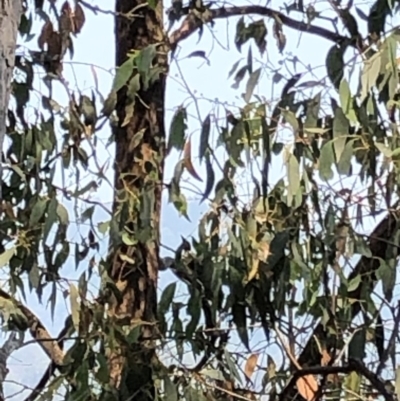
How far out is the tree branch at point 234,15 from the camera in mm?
1598

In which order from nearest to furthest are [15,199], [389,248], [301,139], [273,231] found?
[301,139]
[273,231]
[389,248]
[15,199]

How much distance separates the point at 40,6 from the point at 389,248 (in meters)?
0.72

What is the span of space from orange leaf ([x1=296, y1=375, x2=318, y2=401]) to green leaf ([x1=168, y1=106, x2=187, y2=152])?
1.40 feet

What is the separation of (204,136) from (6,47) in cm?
70

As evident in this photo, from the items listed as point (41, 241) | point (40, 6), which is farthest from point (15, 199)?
point (40, 6)

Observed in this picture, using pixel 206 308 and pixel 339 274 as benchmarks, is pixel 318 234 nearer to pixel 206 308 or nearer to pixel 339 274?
pixel 339 274

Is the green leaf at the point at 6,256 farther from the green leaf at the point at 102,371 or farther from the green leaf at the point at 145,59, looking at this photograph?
the green leaf at the point at 145,59

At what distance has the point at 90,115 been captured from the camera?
5.25 feet

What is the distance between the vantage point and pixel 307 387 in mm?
1490

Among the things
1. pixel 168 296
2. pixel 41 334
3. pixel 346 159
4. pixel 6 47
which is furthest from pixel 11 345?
pixel 6 47

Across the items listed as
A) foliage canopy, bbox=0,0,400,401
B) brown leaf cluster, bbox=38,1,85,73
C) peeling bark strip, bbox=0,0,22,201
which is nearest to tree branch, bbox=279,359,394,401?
foliage canopy, bbox=0,0,400,401

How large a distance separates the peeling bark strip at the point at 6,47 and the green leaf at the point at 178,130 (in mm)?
680

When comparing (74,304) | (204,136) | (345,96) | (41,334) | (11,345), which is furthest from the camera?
(41,334)

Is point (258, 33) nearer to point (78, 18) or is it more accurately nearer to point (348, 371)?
point (78, 18)
